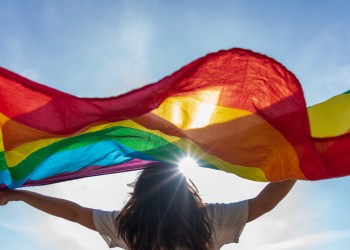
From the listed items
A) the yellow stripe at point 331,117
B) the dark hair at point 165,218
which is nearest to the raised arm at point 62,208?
the dark hair at point 165,218

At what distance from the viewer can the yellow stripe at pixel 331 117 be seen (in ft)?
13.4

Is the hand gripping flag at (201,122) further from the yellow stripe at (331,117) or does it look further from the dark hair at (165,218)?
the dark hair at (165,218)

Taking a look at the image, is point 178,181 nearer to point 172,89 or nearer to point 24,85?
point 172,89

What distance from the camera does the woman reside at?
128 inches

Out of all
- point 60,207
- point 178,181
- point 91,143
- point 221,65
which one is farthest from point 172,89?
point 60,207

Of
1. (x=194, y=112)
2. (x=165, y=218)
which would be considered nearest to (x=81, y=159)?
(x=194, y=112)

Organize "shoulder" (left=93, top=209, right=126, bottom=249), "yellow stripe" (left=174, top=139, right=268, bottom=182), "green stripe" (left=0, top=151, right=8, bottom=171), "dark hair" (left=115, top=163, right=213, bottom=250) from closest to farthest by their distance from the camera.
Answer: "dark hair" (left=115, top=163, right=213, bottom=250) → "shoulder" (left=93, top=209, right=126, bottom=249) → "yellow stripe" (left=174, top=139, right=268, bottom=182) → "green stripe" (left=0, top=151, right=8, bottom=171)

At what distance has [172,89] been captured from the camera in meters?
3.65

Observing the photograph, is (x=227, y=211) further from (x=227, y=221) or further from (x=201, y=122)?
(x=201, y=122)

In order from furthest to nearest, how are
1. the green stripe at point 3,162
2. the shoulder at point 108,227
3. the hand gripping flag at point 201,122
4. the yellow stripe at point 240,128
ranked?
the green stripe at point 3,162 < the yellow stripe at point 240,128 < the hand gripping flag at point 201,122 < the shoulder at point 108,227

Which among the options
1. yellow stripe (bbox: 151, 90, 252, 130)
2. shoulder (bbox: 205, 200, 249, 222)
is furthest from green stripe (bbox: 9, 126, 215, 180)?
shoulder (bbox: 205, 200, 249, 222)

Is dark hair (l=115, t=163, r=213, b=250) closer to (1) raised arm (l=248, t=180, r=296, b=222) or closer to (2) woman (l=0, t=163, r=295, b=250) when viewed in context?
(2) woman (l=0, t=163, r=295, b=250)

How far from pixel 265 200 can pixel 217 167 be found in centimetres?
63

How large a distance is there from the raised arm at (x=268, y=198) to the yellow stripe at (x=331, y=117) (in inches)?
22.0
